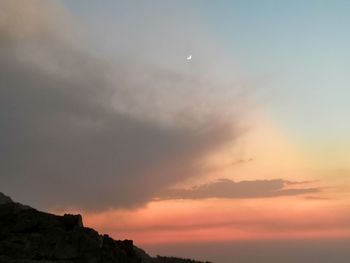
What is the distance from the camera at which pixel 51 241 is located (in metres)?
61.4

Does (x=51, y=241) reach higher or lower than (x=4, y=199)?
lower

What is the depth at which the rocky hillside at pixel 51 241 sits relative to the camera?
59.0 m

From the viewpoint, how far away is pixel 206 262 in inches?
3762

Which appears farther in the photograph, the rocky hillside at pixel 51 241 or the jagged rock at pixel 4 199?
the jagged rock at pixel 4 199

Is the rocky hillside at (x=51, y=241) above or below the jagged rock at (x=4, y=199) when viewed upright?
below

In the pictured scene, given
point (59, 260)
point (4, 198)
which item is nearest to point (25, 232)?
Answer: point (59, 260)

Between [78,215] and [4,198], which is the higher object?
[4,198]

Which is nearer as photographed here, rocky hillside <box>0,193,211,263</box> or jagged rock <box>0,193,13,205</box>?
rocky hillside <box>0,193,211,263</box>

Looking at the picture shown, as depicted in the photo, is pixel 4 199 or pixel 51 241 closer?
pixel 51 241

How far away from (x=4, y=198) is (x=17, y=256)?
24554 mm

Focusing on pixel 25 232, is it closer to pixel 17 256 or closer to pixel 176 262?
pixel 17 256

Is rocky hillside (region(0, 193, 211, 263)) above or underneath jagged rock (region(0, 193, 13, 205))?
underneath

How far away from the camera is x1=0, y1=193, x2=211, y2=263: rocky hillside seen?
5903 cm

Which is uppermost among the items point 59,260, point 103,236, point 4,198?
point 4,198
